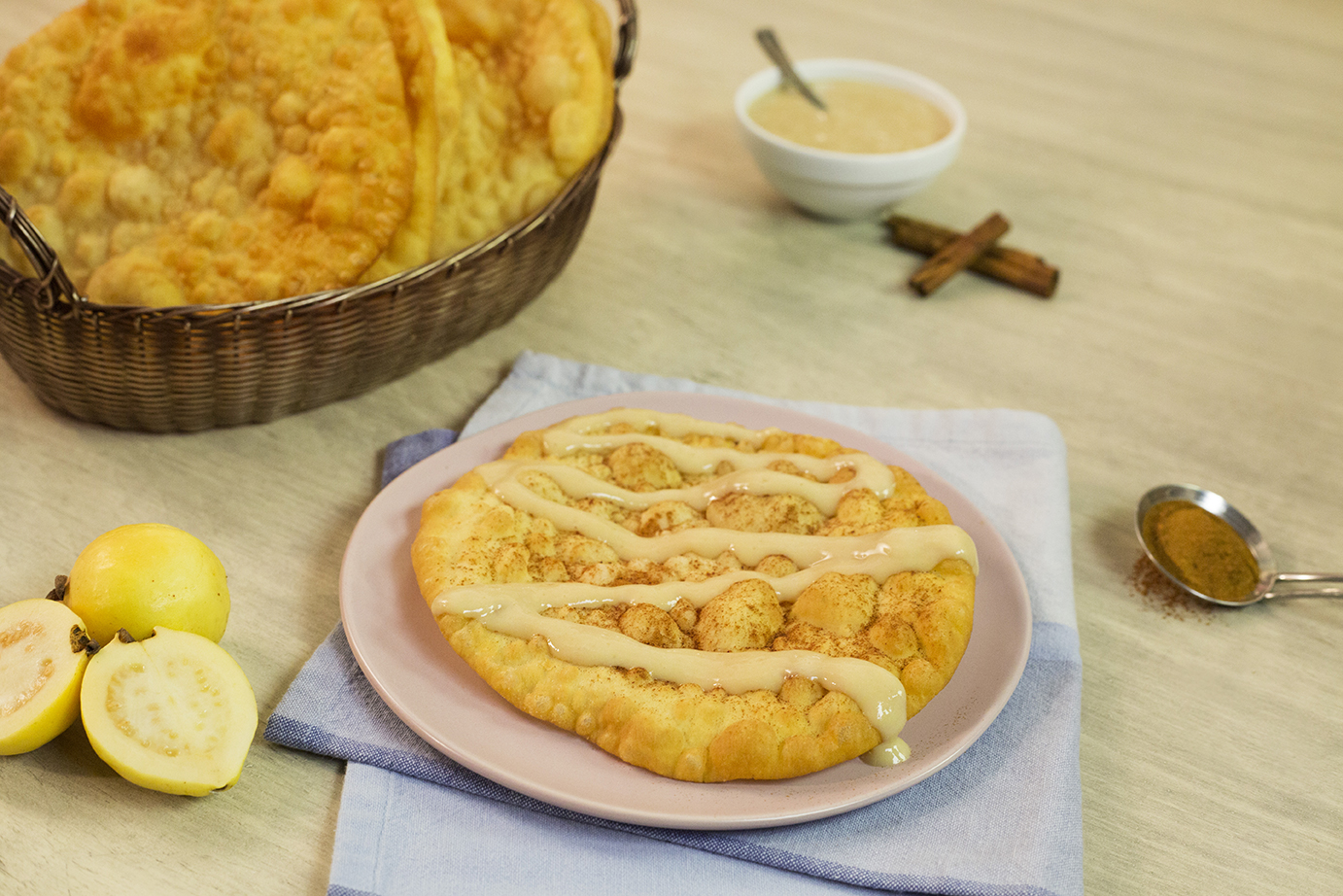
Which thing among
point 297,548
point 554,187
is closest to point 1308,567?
point 554,187

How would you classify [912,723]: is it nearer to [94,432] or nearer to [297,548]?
[297,548]

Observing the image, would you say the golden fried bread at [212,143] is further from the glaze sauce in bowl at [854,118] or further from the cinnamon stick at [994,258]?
the cinnamon stick at [994,258]

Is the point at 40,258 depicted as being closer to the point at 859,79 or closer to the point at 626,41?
the point at 626,41

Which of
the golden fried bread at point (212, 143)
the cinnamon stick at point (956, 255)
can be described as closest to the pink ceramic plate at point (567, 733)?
the golden fried bread at point (212, 143)

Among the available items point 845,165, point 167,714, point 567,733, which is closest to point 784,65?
point 845,165

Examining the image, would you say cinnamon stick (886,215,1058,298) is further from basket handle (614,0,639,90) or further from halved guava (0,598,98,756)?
halved guava (0,598,98,756)

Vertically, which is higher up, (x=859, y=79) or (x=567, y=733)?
(x=859, y=79)
